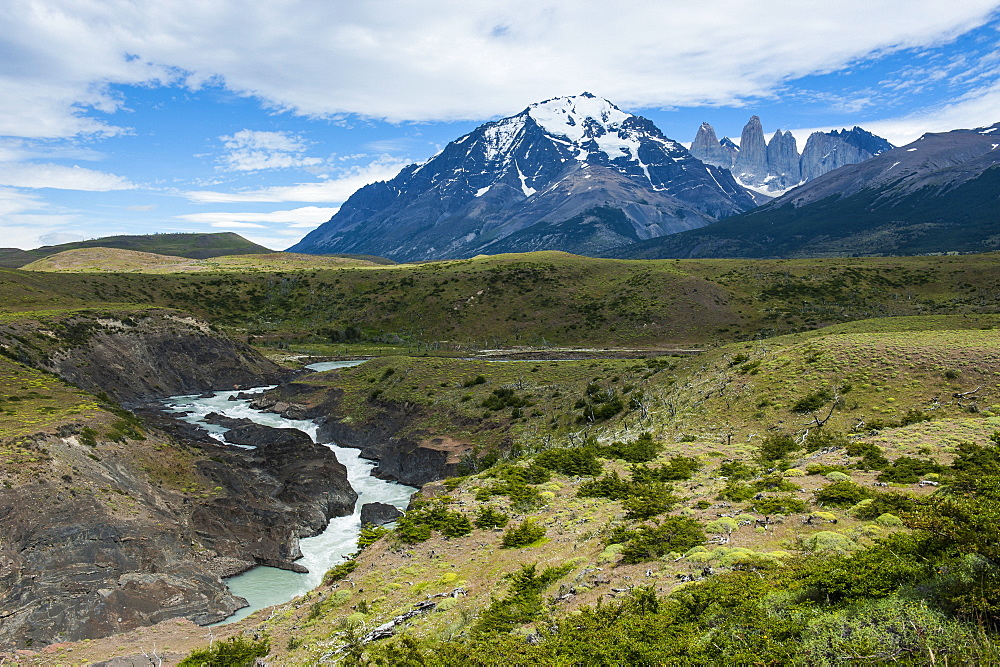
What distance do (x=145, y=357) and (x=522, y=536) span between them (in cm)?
8086

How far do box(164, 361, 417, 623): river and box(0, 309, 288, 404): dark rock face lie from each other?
5.80m

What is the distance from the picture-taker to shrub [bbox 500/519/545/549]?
19219 millimetres

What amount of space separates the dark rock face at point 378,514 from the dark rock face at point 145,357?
47778 mm

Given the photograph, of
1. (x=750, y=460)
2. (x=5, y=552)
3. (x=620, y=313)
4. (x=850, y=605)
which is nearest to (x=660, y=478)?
(x=750, y=460)

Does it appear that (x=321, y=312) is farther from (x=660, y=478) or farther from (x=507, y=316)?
(x=660, y=478)

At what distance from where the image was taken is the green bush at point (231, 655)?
48.5ft

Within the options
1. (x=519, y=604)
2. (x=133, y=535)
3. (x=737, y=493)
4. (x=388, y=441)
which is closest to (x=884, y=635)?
(x=519, y=604)

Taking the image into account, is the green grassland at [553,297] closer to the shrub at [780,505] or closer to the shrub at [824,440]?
the shrub at [824,440]

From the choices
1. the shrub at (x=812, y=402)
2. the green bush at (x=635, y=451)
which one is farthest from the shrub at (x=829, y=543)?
the shrub at (x=812, y=402)

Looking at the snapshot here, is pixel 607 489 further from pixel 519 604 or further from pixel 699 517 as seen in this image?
pixel 519 604

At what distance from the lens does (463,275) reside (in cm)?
15300

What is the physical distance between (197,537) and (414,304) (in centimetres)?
11016

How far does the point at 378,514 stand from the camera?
1517 inches

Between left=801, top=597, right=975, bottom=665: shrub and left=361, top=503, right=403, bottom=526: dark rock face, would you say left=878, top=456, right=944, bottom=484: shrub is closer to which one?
left=801, top=597, right=975, bottom=665: shrub
